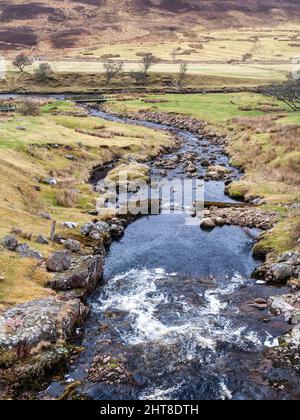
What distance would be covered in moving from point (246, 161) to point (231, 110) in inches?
1560

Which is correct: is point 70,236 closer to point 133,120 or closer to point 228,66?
point 133,120

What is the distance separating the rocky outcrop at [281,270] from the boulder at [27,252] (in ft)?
55.2

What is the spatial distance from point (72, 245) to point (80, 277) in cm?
675

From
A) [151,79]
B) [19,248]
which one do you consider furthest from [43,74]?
[19,248]

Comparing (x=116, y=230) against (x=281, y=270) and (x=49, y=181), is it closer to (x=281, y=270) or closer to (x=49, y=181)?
(x=49, y=181)

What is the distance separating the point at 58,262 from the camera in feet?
117

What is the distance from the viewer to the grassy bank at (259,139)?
171 feet

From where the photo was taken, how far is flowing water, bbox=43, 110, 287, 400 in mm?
25188

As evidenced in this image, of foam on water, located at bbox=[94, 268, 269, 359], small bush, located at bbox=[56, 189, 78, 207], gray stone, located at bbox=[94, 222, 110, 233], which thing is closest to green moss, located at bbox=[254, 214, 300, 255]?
foam on water, located at bbox=[94, 268, 269, 359]

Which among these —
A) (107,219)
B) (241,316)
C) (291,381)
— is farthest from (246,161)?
(291,381)

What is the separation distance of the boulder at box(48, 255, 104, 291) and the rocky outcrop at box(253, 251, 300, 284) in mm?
12562

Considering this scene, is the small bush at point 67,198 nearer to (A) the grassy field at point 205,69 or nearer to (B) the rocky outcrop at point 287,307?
(B) the rocky outcrop at point 287,307

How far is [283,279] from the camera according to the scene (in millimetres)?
37062

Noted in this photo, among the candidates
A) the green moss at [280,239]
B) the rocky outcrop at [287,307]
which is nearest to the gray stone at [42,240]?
the green moss at [280,239]
